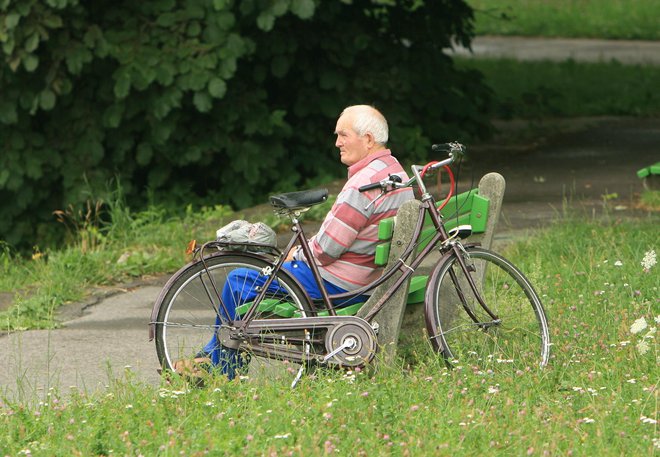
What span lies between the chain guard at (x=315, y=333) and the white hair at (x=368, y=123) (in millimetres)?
829

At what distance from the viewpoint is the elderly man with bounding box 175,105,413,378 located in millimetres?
5516

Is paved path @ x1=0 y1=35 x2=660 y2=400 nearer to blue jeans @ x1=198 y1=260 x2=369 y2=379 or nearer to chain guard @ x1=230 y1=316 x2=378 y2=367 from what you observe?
blue jeans @ x1=198 y1=260 x2=369 y2=379

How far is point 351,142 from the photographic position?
560 centimetres

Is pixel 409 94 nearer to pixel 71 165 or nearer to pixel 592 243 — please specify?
pixel 71 165

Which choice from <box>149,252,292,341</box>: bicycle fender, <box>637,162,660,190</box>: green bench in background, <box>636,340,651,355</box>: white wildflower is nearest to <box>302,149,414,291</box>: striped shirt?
<box>149,252,292,341</box>: bicycle fender

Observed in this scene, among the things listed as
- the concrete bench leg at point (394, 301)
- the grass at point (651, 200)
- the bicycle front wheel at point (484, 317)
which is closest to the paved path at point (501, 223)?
the grass at point (651, 200)

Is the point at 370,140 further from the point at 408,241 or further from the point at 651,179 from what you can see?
the point at 651,179

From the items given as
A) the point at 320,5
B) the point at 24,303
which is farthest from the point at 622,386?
the point at 320,5

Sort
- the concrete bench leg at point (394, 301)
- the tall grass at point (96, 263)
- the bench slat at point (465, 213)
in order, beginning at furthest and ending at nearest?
1. the tall grass at point (96, 263)
2. the bench slat at point (465, 213)
3. the concrete bench leg at point (394, 301)

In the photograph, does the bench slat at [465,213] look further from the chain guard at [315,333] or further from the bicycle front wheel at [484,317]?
the chain guard at [315,333]

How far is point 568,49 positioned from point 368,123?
1728cm

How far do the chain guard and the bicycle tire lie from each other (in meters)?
0.05

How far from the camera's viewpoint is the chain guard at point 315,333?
541 cm

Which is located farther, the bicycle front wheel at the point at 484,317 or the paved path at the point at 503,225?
the paved path at the point at 503,225
